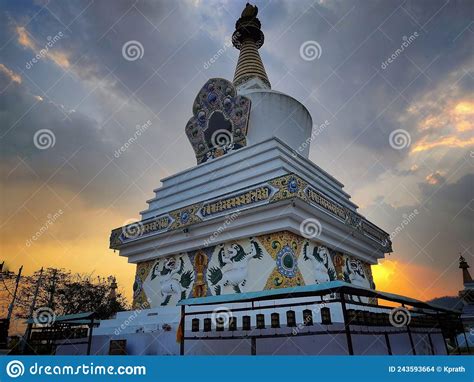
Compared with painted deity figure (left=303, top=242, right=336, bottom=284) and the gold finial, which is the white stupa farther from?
the gold finial

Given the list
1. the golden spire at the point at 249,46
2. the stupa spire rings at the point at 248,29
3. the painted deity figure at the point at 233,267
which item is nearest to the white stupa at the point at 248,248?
the painted deity figure at the point at 233,267

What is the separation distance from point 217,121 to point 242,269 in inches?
352

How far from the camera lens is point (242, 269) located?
43.2ft

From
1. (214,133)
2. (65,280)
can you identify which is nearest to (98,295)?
(65,280)

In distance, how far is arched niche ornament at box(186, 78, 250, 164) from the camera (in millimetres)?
17672

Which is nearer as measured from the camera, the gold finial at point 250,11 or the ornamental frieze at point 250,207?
the ornamental frieze at point 250,207

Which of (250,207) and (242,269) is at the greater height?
(250,207)

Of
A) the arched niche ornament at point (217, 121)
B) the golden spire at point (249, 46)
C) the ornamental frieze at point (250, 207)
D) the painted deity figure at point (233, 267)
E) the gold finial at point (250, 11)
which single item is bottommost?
the painted deity figure at point (233, 267)

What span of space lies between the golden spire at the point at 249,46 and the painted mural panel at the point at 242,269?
11.9 m

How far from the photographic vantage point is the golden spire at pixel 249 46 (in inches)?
864

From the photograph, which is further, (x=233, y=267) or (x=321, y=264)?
(x=321, y=264)

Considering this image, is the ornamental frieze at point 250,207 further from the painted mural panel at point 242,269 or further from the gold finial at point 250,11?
the gold finial at point 250,11

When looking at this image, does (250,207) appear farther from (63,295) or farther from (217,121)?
(63,295)

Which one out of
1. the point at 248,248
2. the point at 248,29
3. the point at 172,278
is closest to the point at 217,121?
the point at 248,248
